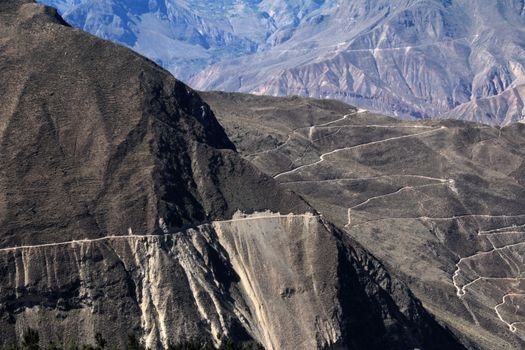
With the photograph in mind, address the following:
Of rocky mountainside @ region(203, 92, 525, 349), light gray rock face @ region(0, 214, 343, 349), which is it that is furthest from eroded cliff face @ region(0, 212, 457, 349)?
rocky mountainside @ region(203, 92, 525, 349)

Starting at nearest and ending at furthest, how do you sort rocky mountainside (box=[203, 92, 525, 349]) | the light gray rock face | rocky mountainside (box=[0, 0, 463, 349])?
the light gray rock face, rocky mountainside (box=[0, 0, 463, 349]), rocky mountainside (box=[203, 92, 525, 349])

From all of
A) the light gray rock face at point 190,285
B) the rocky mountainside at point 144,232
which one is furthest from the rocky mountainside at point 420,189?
the light gray rock face at point 190,285

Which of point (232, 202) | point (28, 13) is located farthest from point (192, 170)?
point (28, 13)

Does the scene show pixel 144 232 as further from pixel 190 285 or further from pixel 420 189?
pixel 420 189

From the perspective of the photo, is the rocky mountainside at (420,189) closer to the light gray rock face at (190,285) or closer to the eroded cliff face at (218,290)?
the eroded cliff face at (218,290)

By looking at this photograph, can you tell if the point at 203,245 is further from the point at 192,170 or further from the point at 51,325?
the point at 51,325

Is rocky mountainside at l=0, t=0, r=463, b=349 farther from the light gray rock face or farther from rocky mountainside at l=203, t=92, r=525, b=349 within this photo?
rocky mountainside at l=203, t=92, r=525, b=349

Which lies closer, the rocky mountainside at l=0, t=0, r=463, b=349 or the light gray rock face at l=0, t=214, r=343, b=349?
the light gray rock face at l=0, t=214, r=343, b=349
